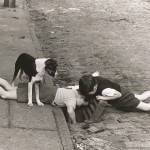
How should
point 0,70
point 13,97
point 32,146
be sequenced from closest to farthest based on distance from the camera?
point 32,146
point 13,97
point 0,70

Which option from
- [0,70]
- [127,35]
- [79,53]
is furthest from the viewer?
[127,35]

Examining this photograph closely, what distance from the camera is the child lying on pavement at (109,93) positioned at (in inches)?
258

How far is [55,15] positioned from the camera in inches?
543

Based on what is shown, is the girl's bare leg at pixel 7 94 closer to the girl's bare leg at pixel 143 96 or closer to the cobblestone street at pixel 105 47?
the cobblestone street at pixel 105 47

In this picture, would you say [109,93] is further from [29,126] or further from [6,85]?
[6,85]

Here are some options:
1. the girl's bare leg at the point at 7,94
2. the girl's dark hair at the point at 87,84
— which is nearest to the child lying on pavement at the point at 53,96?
the girl's bare leg at the point at 7,94

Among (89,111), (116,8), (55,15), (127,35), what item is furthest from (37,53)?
(116,8)

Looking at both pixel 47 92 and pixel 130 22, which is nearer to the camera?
pixel 47 92

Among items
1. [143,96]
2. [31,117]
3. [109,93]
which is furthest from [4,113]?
[143,96]

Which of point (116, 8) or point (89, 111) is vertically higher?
point (116, 8)

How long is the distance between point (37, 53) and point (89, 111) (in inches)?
110

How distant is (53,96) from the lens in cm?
671

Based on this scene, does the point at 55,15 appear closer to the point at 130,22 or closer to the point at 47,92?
the point at 130,22

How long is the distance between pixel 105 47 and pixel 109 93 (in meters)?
4.17
